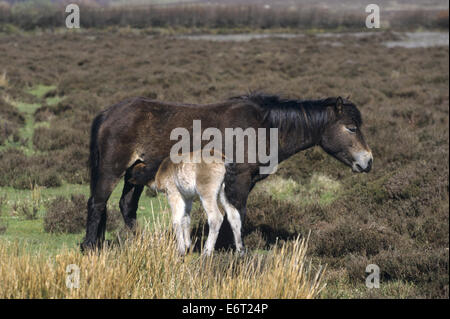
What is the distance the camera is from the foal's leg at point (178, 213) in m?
5.55

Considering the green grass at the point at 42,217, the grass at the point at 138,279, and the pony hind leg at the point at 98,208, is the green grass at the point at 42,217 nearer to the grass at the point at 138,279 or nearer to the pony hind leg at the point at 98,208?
the pony hind leg at the point at 98,208

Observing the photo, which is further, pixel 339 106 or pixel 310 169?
pixel 310 169

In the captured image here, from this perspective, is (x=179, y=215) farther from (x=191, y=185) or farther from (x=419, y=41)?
(x=419, y=41)

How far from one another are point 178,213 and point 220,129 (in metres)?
1.08

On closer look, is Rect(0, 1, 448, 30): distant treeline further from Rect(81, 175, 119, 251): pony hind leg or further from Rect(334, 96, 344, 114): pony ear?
Rect(334, 96, 344, 114): pony ear

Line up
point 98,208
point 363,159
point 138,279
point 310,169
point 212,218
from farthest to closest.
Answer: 1. point 310,169
2. point 363,159
3. point 98,208
4. point 212,218
5. point 138,279

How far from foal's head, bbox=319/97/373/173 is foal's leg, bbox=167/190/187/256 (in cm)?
194

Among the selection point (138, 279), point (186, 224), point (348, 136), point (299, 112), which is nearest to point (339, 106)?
point (348, 136)

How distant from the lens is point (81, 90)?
72.8ft

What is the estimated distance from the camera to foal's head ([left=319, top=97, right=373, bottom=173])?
633 cm

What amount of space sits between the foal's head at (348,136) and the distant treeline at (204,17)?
44699 mm

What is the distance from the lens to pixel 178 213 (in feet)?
18.6

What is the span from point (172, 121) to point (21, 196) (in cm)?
470

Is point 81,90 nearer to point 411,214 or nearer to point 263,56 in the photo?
point 263,56
